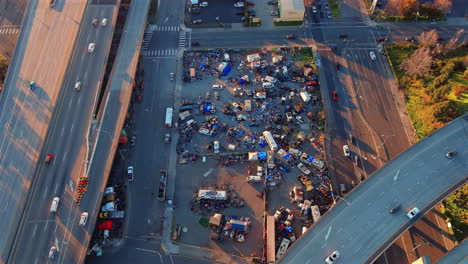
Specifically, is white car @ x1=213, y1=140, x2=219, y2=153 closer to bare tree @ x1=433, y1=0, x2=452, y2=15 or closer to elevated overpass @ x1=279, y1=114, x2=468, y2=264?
elevated overpass @ x1=279, y1=114, x2=468, y2=264

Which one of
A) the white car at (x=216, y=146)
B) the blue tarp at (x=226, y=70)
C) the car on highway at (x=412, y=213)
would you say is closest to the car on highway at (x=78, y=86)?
A: the white car at (x=216, y=146)

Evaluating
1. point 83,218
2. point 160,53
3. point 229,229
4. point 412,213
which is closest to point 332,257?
point 412,213

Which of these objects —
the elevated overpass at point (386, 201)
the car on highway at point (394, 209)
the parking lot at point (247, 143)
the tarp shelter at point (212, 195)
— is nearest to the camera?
the elevated overpass at point (386, 201)

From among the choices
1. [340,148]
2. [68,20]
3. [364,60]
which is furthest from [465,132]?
[68,20]

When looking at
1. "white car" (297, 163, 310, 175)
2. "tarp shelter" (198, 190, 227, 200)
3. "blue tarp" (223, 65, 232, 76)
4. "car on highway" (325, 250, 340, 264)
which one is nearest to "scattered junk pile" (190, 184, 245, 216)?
"tarp shelter" (198, 190, 227, 200)

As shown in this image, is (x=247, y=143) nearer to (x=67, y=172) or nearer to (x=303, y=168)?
(x=303, y=168)

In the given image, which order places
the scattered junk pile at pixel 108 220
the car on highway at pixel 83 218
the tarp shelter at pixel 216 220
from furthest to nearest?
1. the tarp shelter at pixel 216 220
2. the scattered junk pile at pixel 108 220
3. the car on highway at pixel 83 218

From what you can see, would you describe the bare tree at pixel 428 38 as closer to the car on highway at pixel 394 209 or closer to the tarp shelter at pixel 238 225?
the car on highway at pixel 394 209
